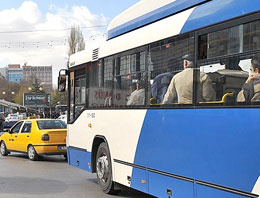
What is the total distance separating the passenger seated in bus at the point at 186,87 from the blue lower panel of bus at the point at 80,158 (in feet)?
11.7

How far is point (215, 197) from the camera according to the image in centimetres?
502

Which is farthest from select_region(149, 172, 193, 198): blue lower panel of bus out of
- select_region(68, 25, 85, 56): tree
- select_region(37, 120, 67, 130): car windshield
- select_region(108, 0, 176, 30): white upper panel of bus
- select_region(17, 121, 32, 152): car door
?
select_region(68, 25, 85, 56): tree

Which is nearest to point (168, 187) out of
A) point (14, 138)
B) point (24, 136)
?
point (24, 136)

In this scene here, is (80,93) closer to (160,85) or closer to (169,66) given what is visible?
(160,85)

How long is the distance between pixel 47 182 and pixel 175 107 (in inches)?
209

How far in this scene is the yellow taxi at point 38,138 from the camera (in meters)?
14.8

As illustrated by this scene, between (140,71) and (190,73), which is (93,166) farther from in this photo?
(190,73)

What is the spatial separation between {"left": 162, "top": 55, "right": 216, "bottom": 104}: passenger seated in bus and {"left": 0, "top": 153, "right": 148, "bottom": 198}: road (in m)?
3.10

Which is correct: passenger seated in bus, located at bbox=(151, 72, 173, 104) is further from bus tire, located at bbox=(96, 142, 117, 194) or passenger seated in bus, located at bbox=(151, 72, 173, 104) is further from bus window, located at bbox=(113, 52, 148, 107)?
bus tire, located at bbox=(96, 142, 117, 194)

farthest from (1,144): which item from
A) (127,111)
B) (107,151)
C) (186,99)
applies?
(186,99)

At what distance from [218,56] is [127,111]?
8.76 ft

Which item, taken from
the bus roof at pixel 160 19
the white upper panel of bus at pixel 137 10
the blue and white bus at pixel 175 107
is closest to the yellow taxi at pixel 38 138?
the blue and white bus at pixel 175 107

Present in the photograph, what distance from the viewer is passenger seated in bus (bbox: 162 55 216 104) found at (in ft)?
17.8

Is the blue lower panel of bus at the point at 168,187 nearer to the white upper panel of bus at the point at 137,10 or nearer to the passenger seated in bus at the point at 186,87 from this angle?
the passenger seated in bus at the point at 186,87
